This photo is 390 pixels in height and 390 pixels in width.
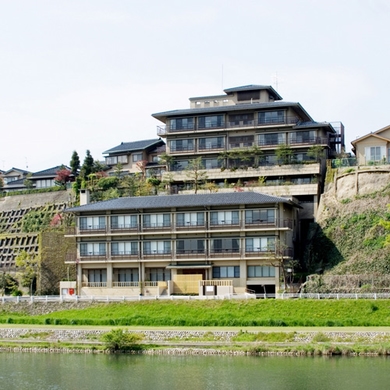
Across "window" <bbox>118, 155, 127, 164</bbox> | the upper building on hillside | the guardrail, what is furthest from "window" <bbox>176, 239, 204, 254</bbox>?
"window" <bbox>118, 155, 127, 164</bbox>

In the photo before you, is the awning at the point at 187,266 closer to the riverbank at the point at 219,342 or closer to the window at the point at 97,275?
the window at the point at 97,275

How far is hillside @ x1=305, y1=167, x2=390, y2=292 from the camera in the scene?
60.0 meters

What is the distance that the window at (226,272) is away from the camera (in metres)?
65.5

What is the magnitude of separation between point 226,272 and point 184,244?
410 centimetres

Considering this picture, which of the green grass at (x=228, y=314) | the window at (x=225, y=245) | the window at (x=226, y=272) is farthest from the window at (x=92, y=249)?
the window at (x=226, y=272)

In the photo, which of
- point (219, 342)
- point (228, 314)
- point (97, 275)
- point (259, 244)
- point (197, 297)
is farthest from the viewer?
point (97, 275)

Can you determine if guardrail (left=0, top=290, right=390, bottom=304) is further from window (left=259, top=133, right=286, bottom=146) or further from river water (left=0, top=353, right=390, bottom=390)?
window (left=259, top=133, right=286, bottom=146)

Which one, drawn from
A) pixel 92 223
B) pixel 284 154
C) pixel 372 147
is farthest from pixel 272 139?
pixel 92 223

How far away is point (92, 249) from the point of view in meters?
69.1

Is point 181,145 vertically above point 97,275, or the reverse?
point 181,145

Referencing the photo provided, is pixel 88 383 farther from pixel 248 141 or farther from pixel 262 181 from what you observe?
pixel 248 141

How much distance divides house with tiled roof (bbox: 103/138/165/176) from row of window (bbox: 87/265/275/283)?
88.3 feet

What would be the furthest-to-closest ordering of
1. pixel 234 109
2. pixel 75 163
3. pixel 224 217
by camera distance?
pixel 75 163, pixel 234 109, pixel 224 217

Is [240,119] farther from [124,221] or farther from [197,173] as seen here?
[124,221]
